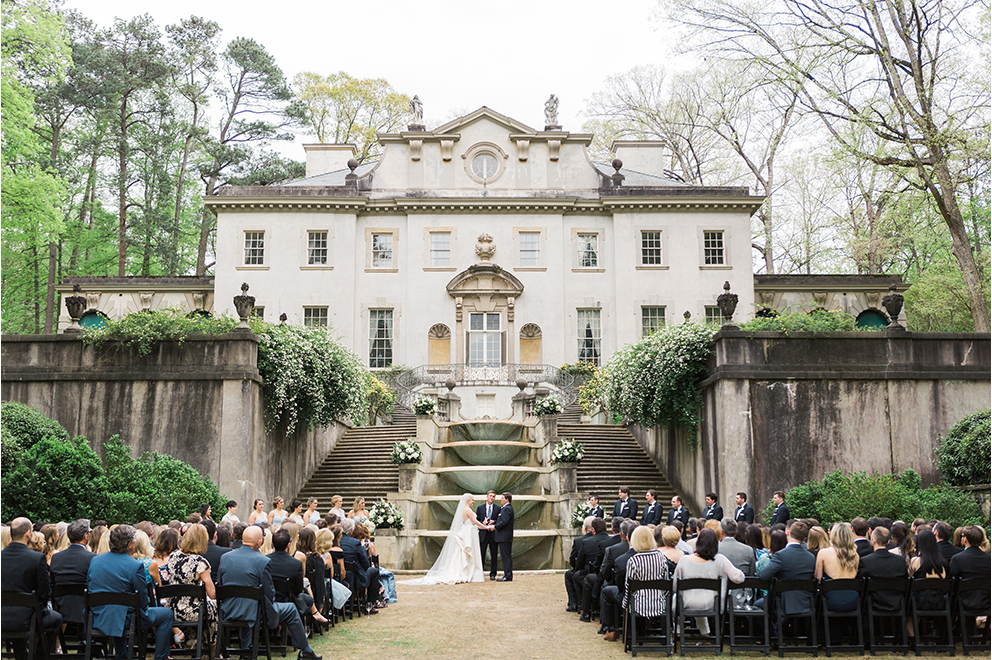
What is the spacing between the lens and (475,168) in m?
35.0

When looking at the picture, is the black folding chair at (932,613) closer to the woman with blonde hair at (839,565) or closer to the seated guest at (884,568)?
the seated guest at (884,568)

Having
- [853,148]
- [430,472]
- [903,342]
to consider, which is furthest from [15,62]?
[903,342]

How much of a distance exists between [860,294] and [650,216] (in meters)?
8.85

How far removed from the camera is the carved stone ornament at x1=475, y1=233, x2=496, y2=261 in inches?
1346

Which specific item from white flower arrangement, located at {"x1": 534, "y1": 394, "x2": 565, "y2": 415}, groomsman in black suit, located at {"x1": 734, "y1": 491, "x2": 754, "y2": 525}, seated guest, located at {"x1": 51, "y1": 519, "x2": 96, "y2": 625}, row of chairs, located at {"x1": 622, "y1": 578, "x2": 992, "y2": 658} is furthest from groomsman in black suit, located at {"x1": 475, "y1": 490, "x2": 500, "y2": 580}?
seated guest, located at {"x1": 51, "y1": 519, "x2": 96, "y2": 625}

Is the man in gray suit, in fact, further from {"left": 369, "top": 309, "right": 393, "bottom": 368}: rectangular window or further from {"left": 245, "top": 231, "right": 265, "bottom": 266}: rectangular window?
{"left": 245, "top": 231, "right": 265, "bottom": 266}: rectangular window

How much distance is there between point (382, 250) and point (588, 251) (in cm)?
782

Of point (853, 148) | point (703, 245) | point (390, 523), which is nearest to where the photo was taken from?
point (390, 523)

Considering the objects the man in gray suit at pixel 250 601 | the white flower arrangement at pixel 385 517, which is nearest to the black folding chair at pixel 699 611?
the man in gray suit at pixel 250 601

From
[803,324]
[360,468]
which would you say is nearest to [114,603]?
[803,324]

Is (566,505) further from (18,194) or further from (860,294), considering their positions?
(860,294)

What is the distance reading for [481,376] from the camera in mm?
32531

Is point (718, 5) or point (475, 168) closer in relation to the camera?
point (718, 5)

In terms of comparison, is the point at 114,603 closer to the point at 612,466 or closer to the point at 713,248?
the point at 612,466
